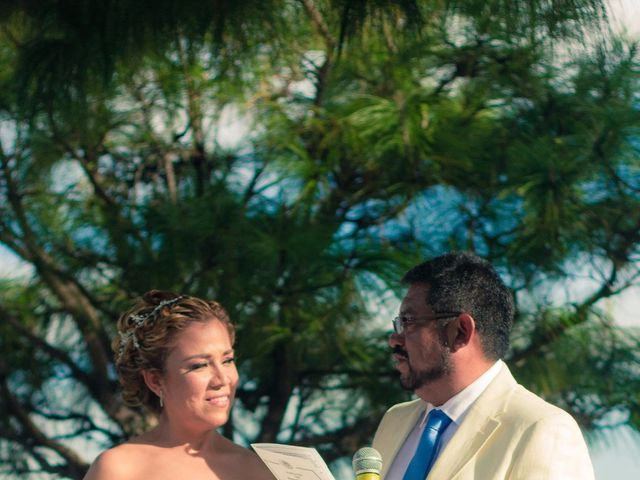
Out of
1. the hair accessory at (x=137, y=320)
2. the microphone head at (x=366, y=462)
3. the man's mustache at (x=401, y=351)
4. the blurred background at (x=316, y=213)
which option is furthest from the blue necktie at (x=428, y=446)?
the blurred background at (x=316, y=213)

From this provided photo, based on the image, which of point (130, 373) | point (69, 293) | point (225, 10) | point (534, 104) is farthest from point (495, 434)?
point (69, 293)

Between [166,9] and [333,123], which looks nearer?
[166,9]

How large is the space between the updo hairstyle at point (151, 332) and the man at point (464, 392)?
0.36 m

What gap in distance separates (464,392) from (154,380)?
56cm

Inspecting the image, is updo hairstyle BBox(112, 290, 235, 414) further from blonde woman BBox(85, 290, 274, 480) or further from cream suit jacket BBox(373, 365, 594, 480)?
cream suit jacket BBox(373, 365, 594, 480)

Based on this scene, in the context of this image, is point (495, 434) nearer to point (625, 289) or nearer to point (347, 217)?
point (625, 289)

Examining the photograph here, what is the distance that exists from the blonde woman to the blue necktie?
308 mm

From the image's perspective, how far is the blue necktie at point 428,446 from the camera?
1884mm

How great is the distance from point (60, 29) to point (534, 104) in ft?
5.34

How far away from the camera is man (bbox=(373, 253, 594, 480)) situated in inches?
69.3

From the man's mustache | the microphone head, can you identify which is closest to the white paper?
the microphone head

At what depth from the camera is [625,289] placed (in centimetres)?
365

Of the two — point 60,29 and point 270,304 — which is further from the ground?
point 60,29

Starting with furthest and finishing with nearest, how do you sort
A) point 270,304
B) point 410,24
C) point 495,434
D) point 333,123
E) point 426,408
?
point 333,123 → point 270,304 → point 410,24 → point 426,408 → point 495,434
